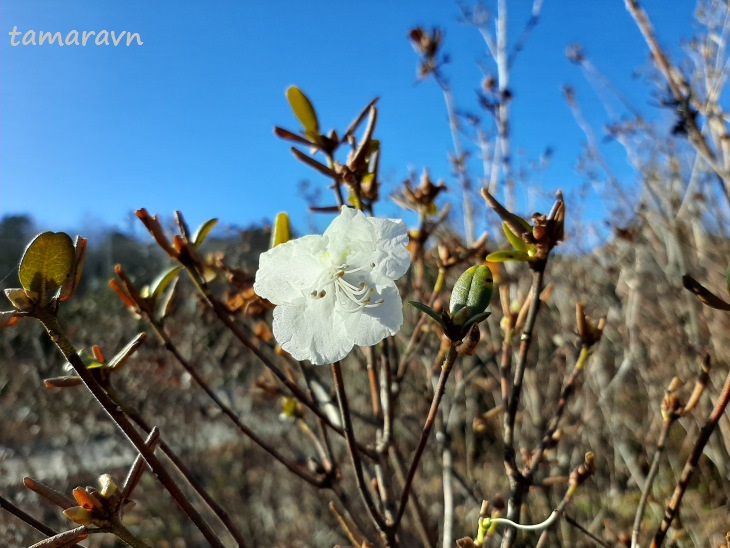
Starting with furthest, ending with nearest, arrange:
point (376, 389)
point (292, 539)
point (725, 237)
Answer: point (292, 539), point (725, 237), point (376, 389)

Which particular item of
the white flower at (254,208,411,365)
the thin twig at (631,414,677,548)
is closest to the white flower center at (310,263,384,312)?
the white flower at (254,208,411,365)

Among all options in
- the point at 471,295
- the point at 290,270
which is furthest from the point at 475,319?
the point at 290,270

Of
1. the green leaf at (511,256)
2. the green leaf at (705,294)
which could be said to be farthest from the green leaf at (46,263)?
the green leaf at (705,294)

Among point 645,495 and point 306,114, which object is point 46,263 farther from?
point 645,495

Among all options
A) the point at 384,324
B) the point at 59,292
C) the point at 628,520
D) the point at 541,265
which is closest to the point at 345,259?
the point at 384,324

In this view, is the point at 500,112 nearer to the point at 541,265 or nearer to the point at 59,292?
the point at 541,265

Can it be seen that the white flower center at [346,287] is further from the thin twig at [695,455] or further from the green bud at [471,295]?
the thin twig at [695,455]
